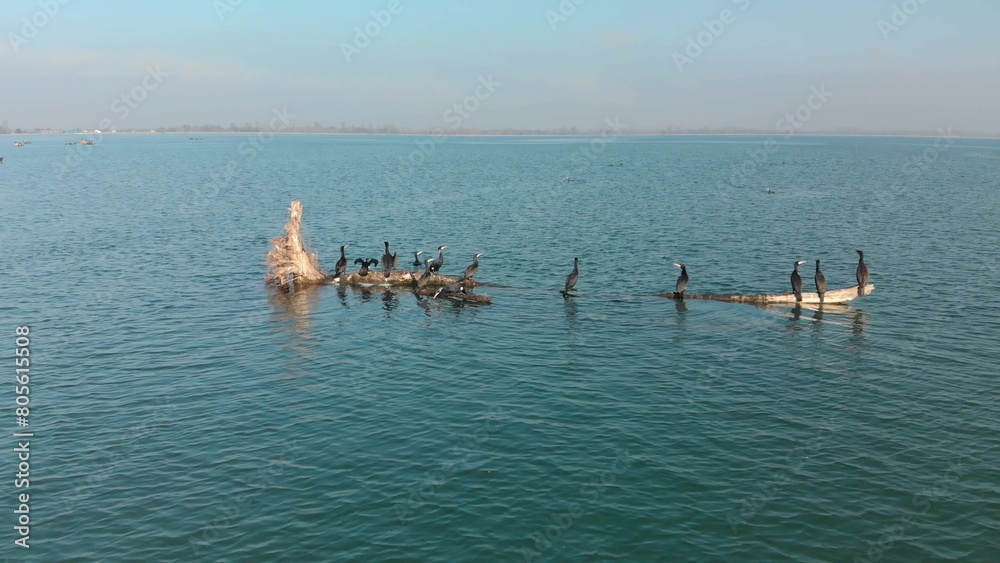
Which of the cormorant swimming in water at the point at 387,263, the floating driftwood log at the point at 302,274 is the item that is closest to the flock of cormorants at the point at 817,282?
the floating driftwood log at the point at 302,274

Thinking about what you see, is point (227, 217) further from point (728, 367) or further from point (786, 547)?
point (786, 547)

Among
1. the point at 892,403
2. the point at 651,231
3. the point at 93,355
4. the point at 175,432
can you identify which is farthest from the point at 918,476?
the point at 651,231

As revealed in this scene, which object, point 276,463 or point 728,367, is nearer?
point 276,463

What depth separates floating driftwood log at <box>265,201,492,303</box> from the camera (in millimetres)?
34469

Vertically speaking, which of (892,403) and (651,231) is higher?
(651,231)

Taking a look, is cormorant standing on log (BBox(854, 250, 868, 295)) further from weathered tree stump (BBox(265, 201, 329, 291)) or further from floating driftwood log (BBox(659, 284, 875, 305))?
weathered tree stump (BBox(265, 201, 329, 291))

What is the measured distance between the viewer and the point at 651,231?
5406 centimetres

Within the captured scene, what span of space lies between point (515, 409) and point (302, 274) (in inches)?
746

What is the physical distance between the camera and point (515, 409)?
20891 millimetres

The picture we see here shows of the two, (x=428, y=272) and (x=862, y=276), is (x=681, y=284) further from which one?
(x=428, y=272)

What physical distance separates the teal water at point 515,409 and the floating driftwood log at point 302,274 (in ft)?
Result: 2.65

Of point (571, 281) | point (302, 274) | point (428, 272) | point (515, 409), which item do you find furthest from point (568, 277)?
point (302, 274)

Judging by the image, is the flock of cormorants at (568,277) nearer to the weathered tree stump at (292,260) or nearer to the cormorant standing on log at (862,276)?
the cormorant standing on log at (862,276)

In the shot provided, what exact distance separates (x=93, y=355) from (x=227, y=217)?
40237mm
